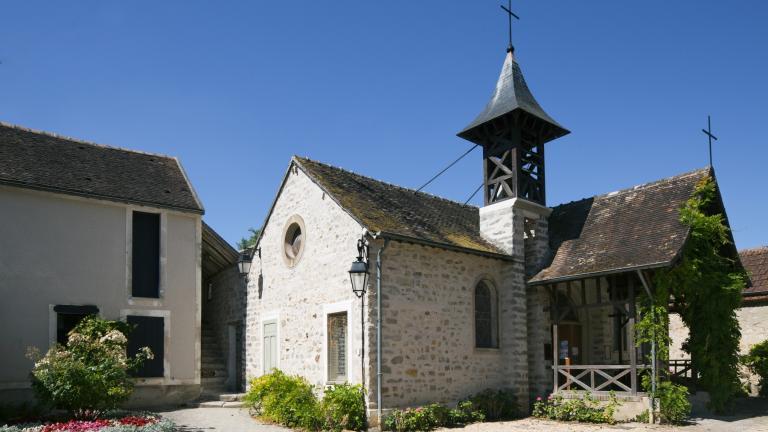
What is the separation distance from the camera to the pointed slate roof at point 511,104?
1627 centimetres

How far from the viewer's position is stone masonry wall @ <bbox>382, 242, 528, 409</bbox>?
1301 cm

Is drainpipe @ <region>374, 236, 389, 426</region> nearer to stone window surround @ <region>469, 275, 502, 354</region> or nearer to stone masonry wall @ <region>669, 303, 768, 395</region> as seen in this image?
stone window surround @ <region>469, 275, 502, 354</region>

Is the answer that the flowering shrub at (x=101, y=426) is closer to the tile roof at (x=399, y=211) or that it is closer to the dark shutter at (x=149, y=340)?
the dark shutter at (x=149, y=340)

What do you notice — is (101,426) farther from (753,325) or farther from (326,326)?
(753,325)

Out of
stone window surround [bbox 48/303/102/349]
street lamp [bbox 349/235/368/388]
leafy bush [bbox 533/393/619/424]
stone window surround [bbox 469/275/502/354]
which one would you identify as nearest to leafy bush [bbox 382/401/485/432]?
street lamp [bbox 349/235/368/388]

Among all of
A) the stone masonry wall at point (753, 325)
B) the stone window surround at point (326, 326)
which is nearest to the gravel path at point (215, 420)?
the stone window surround at point (326, 326)

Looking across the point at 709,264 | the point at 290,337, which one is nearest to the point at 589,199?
the point at 709,264

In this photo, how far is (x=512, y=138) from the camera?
16391mm

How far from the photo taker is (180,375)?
15.5 m

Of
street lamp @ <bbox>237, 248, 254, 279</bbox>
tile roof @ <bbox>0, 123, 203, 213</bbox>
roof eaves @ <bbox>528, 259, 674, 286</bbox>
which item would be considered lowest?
roof eaves @ <bbox>528, 259, 674, 286</bbox>

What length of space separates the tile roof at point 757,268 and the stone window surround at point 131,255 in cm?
1604

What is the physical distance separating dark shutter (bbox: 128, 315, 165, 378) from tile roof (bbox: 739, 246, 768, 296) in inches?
633

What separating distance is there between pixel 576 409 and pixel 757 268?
9588 millimetres

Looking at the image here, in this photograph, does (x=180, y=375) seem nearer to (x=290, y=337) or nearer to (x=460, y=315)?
(x=290, y=337)
